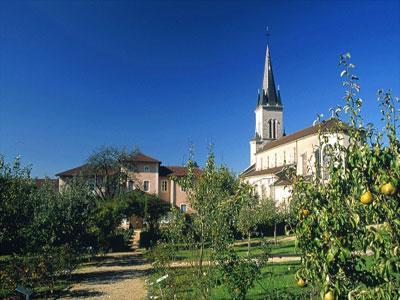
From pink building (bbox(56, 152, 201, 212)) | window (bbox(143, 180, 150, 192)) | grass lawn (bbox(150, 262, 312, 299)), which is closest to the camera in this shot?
grass lawn (bbox(150, 262, 312, 299))

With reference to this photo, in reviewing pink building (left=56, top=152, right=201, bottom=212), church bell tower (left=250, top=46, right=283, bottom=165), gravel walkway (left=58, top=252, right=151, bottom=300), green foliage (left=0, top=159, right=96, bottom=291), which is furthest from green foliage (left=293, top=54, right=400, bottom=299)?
church bell tower (left=250, top=46, right=283, bottom=165)

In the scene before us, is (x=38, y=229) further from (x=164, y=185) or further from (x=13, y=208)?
(x=164, y=185)

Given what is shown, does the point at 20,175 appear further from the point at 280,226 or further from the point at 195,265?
the point at 280,226

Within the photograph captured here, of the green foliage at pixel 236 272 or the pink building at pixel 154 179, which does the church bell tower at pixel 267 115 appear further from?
the green foliage at pixel 236 272

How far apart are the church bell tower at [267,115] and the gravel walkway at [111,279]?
53672 mm

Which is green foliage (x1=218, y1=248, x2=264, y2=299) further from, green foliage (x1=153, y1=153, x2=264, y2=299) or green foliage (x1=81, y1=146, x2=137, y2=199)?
green foliage (x1=81, y1=146, x2=137, y2=199)

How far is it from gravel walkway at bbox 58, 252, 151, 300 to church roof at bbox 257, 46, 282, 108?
181 feet

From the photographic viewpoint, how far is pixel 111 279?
47.6 ft

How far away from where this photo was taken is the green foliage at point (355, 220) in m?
3.16

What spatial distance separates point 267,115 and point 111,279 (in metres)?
60.6

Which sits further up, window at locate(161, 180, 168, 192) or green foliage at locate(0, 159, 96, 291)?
window at locate(161, 180, 168, 192)

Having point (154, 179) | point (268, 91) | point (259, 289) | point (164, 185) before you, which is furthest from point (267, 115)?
point (259, 289)

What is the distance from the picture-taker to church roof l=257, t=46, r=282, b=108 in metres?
71.3

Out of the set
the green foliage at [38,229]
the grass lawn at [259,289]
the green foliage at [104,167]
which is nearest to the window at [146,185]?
the green foliage at [104,167]
